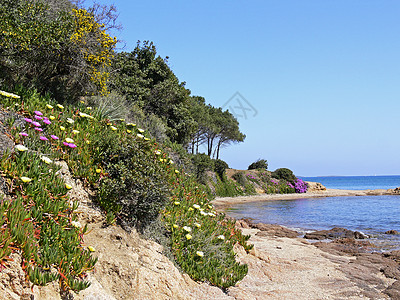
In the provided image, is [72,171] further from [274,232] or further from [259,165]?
[259,165]

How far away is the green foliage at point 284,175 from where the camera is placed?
135ft

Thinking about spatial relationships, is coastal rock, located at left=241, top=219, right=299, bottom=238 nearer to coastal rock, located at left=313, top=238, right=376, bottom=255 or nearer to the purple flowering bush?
coastal rock, located at left=313, top=238, right=376, bottom=255

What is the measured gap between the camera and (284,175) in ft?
135

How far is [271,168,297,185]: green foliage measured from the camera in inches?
1619

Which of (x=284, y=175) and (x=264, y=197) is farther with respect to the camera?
(x=284, y=175)

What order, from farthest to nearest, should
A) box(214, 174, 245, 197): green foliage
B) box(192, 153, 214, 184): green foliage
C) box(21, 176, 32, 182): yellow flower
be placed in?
box(214, 174, 245, 197): green foliage, box(192, 153, 214, 184): green foliage, box(21, 176, 32, 182): yellow flower

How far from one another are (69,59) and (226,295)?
7.72 m

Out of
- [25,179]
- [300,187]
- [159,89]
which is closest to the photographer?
[25,179]

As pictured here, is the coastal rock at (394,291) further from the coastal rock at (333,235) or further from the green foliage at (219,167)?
the green foliage at (219,167)

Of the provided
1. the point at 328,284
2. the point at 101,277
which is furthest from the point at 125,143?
the point at 328,284

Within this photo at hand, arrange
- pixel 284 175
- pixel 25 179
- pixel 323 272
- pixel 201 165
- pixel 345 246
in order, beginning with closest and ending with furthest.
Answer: pixel 25 179 < pixel 323 272 < pixel 345 246 < pixel 201 165 < pixel 284 175

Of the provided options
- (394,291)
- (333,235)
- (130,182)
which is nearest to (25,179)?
(130,182)

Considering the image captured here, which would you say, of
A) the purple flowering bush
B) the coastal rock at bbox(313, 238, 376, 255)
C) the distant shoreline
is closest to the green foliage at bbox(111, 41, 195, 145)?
the distant shoreline

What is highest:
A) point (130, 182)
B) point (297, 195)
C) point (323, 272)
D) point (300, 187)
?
point (130, 182)
